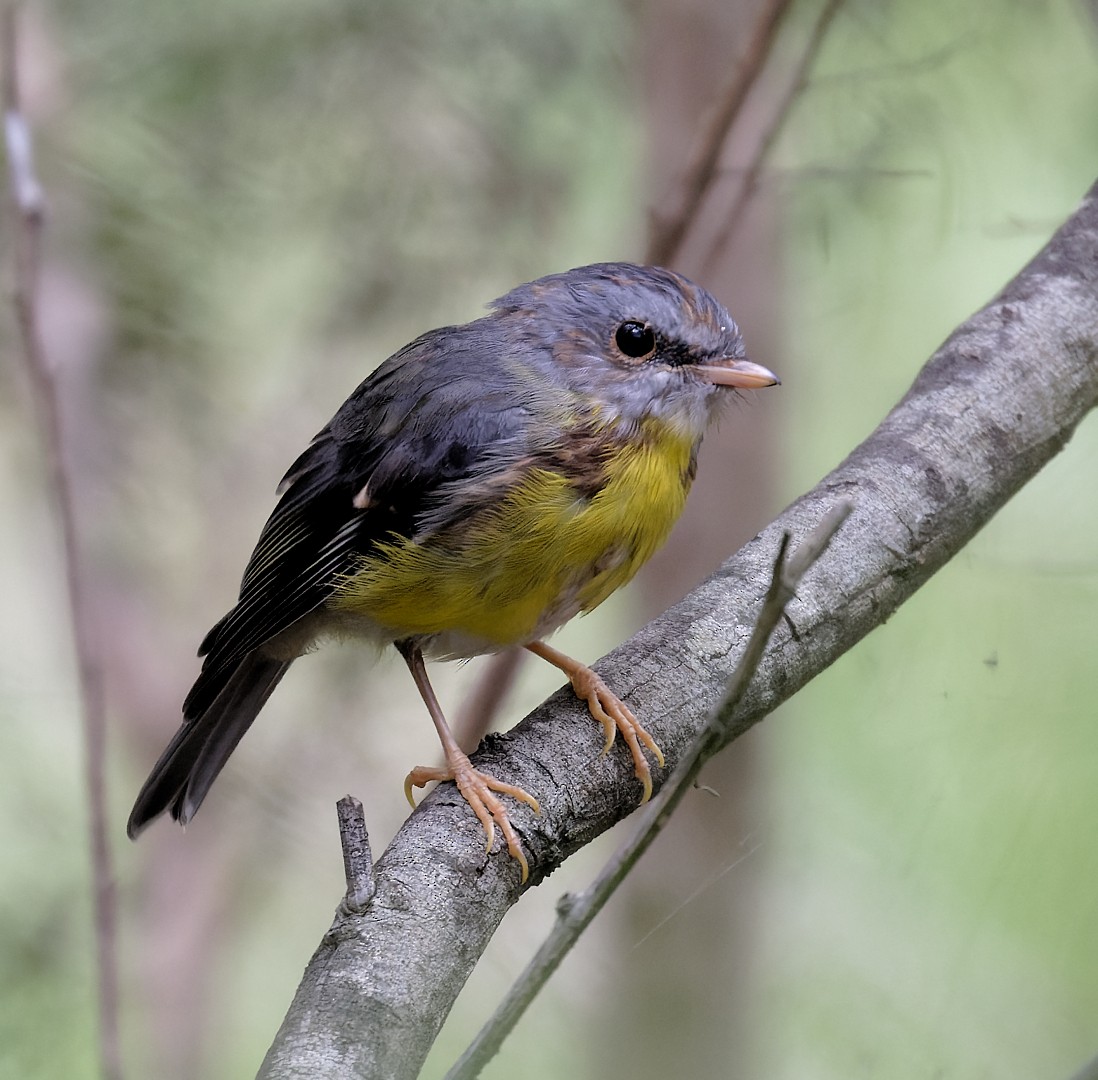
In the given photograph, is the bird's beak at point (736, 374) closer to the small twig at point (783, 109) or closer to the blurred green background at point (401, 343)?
the blurred green background at point (401, 343)

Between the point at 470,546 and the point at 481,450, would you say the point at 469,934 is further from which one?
the point at 481,450

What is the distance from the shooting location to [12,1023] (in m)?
3.75

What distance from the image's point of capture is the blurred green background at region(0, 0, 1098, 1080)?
12.7 ft

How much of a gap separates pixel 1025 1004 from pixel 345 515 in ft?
6.05

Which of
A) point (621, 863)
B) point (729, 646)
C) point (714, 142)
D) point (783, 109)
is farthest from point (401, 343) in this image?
point (621, 863)

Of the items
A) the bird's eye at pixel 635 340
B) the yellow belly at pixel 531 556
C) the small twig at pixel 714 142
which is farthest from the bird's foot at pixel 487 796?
the small twig at pixel 714 142

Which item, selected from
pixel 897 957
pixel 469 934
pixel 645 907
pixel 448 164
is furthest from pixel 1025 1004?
pixel 448 164

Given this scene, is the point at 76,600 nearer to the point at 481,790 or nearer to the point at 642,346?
the point at 481,790

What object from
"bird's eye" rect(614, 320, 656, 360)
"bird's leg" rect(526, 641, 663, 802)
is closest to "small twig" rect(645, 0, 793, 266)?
"bird's eye" rect(614, 320, 656, 360)

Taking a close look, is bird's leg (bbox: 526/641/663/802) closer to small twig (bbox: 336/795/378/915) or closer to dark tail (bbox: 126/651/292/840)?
small twig (bbox: 336/795/378/915)

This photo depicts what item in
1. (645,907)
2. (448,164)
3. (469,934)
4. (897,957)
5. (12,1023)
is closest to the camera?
(469,934)

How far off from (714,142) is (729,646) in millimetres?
1690

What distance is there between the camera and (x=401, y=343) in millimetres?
5105

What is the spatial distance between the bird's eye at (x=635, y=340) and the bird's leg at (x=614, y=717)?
0.73 meters
